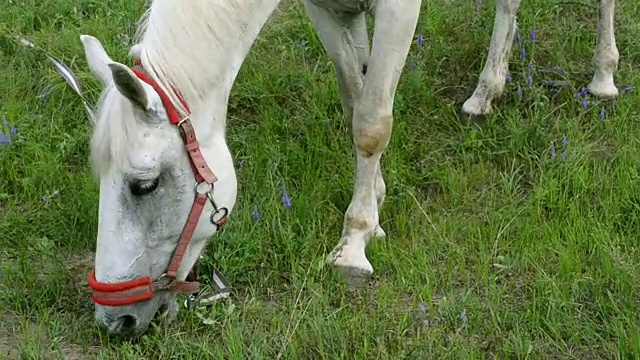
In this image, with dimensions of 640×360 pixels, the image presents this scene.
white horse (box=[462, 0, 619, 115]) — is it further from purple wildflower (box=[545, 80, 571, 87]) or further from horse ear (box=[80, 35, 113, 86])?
horse ear (box=[80, 35, 113, 86])

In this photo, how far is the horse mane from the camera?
2711 mm

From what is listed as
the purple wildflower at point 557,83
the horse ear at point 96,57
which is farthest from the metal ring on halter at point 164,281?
the purple wildflower at point 557,83

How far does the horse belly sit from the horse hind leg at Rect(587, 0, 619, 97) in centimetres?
169

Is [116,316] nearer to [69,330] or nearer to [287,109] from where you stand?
[69,330]

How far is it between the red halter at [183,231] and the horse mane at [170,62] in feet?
0.17

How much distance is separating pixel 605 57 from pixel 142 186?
9.77 ft

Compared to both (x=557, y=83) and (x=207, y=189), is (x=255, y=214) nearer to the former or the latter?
(x=207, y=189)

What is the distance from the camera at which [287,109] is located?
469 centimetres

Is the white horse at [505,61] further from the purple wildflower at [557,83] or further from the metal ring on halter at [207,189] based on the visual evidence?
the metal ring on halter at [207,189]

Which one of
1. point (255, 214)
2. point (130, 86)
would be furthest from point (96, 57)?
point (255, 214)

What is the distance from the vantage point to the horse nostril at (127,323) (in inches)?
117

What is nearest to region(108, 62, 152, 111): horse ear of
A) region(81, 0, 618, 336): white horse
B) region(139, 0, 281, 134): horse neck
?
region(81, 0, 618, 336): white horse

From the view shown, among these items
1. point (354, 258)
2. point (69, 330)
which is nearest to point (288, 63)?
point (354, 258)

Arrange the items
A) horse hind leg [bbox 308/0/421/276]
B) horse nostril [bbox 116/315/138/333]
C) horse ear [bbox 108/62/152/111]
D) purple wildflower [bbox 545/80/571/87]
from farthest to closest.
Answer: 1. purple wildflower [bbox 545/80/571/87]
2. horse hind leg [bbox 308/0/421/276]
3. horse nostril [bbox 116/315/138/333]
4. horse ear [bbox 108/62/152/111]
